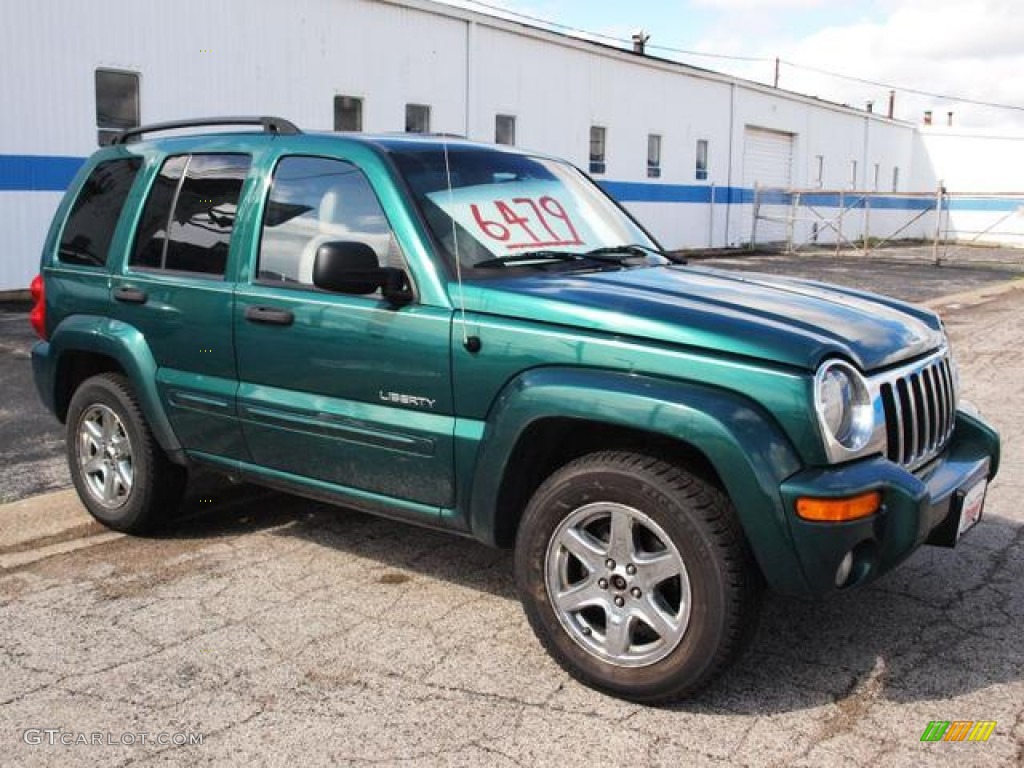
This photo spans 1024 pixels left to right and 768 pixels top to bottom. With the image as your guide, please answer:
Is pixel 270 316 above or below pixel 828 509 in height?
above

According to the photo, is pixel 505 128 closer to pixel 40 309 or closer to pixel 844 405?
pixel 40 309

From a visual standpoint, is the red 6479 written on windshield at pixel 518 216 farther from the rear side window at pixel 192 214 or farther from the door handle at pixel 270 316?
the rear side window at pixel 192 214

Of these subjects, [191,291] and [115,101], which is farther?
[115,101]

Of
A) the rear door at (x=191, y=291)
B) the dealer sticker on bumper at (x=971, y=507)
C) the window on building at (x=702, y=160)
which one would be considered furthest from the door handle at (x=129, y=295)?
the window on building at (x=702, y=160)

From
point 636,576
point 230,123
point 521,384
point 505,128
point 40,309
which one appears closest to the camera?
point 636,576

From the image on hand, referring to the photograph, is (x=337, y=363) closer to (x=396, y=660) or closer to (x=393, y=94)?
(x=396, y=660)

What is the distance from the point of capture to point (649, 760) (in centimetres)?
314

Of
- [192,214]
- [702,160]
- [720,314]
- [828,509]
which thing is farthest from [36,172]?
[702,160]


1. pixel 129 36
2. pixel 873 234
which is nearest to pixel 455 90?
pixel 129 36

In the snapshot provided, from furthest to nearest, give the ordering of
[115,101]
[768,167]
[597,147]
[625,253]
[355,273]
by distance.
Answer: [768,167], [597,147], [115,101], [625,253], [355,273]

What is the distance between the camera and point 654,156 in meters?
27.4

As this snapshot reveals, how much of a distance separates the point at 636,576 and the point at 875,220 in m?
42.3

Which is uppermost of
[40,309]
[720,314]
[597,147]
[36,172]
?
[597,147]

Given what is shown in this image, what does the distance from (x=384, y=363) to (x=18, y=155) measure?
1182 cm
